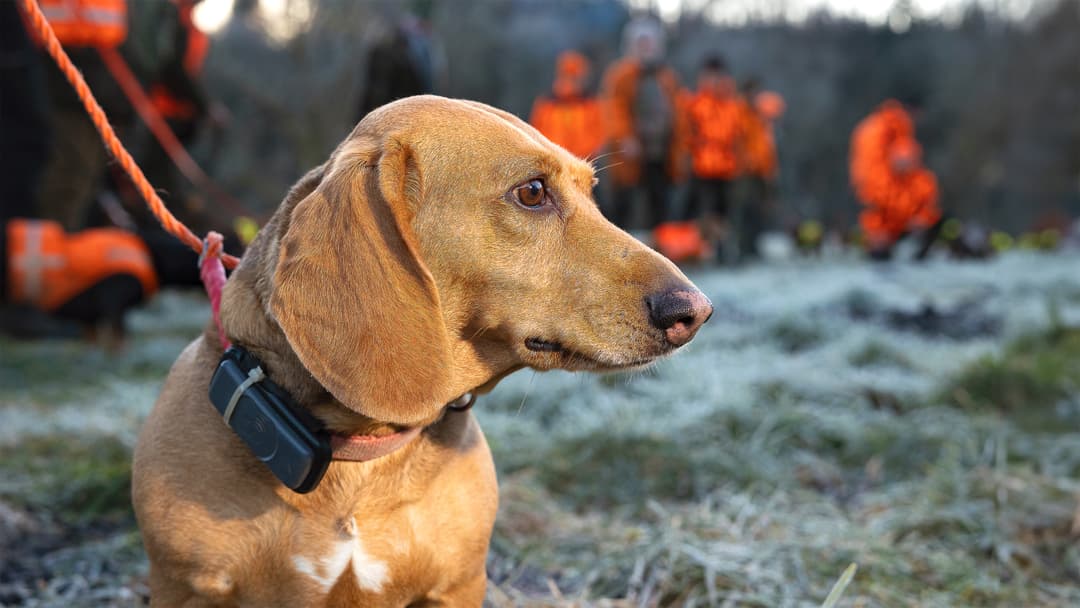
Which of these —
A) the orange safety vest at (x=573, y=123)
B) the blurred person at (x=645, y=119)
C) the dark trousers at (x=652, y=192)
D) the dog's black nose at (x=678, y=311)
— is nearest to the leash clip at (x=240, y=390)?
the dog's black nose at (x=678, y=311)

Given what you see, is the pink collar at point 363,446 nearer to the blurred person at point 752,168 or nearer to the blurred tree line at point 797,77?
the blurred person at point 752,168

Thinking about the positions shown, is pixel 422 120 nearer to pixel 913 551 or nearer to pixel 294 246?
pixel 294 246

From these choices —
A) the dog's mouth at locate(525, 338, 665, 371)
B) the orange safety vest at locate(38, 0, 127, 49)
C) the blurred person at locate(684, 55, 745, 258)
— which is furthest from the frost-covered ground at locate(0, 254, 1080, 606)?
the blurred person at locate(684, 55, 745, 258)

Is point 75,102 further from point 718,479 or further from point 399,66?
point 718,479

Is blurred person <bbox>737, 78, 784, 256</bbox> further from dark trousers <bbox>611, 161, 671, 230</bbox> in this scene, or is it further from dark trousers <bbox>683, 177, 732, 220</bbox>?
dark trousers <bbox>611, 161, 671, 230</bbox>

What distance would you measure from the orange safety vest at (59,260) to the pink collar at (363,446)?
12.5 feet

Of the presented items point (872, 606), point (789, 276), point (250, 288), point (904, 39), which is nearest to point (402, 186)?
point (250, 288)

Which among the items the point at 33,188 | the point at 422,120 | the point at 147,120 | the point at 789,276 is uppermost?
the point at 422,120

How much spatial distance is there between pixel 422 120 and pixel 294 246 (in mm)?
395

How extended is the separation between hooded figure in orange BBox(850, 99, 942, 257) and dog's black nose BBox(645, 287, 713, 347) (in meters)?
13.4

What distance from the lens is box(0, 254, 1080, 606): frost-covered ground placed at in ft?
9.36

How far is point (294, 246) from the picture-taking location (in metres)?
1.76

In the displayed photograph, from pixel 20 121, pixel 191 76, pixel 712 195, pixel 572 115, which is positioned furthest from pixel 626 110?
pixel 20 121

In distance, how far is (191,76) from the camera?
7262 millimetres
